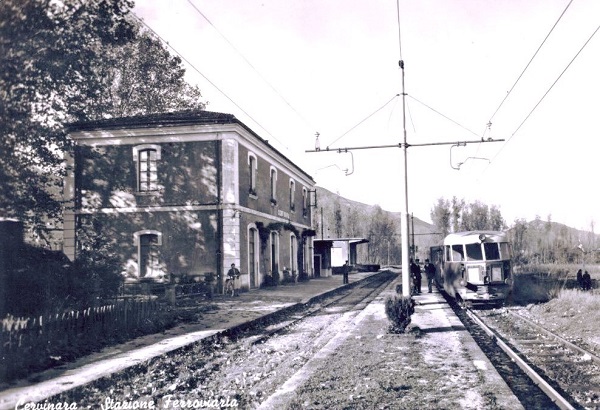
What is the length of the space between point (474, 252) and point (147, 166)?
14.3 metres

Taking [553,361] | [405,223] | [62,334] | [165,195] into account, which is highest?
[165,195]

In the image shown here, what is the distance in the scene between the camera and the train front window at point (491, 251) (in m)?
18.7

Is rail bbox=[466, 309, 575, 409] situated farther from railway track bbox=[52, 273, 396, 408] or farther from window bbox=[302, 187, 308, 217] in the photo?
window bbox=[302, 187, 308, 217]

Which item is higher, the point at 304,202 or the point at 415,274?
the point at 304,202

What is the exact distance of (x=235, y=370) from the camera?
881 cm

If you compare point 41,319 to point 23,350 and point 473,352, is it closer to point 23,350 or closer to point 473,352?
point 23,350

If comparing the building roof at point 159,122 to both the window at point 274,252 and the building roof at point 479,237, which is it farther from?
the building roof at point 479,237

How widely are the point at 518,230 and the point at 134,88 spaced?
52.2m

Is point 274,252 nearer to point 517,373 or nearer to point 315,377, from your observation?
point 517,373

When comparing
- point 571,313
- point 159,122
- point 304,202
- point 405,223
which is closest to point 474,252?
point 571,313

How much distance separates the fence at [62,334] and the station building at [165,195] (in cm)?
994

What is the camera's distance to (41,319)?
9164 millimetres

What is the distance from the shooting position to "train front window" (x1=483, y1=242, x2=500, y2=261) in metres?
18.7

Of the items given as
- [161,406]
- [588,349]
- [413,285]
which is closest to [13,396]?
[161,406]
